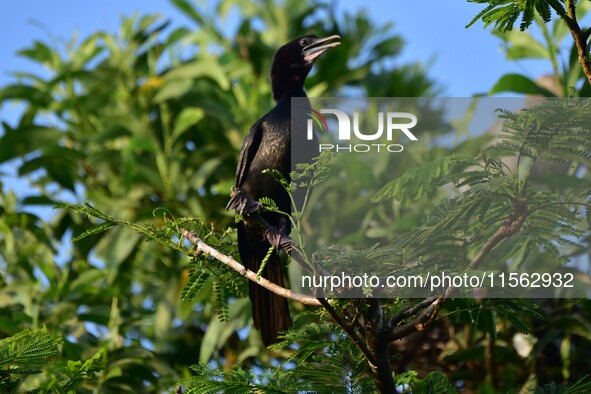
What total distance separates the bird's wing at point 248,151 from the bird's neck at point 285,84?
347mm

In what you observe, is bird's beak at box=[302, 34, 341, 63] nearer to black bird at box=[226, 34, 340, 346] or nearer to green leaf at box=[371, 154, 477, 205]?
black bird at box=[226, 34, 340, 346]

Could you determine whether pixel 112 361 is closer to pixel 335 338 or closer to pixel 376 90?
pixel 335 338

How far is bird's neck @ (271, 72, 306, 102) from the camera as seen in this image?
16.0 feet

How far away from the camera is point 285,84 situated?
4.93 metres

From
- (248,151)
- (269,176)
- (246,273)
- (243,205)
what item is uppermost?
(248,151)

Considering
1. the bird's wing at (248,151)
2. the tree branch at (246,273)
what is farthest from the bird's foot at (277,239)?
the bird's wing at (248,151)

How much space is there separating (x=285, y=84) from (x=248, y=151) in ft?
1.68

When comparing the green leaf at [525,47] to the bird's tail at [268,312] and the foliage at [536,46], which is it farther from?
the bird's tail at [268,312]

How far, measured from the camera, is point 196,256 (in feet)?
11.2

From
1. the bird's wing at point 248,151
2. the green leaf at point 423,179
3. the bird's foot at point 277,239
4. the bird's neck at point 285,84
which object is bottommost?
the bird's foot at point 277,239

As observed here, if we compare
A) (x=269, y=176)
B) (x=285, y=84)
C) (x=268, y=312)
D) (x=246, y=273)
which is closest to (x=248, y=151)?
(x=269, y=176)

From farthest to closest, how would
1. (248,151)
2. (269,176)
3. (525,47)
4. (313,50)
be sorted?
(525,47), (313,50), (248,151), (269,176)

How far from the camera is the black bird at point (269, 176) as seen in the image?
3967mm

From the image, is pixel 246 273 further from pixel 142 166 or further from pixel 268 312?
pixel 142 166
